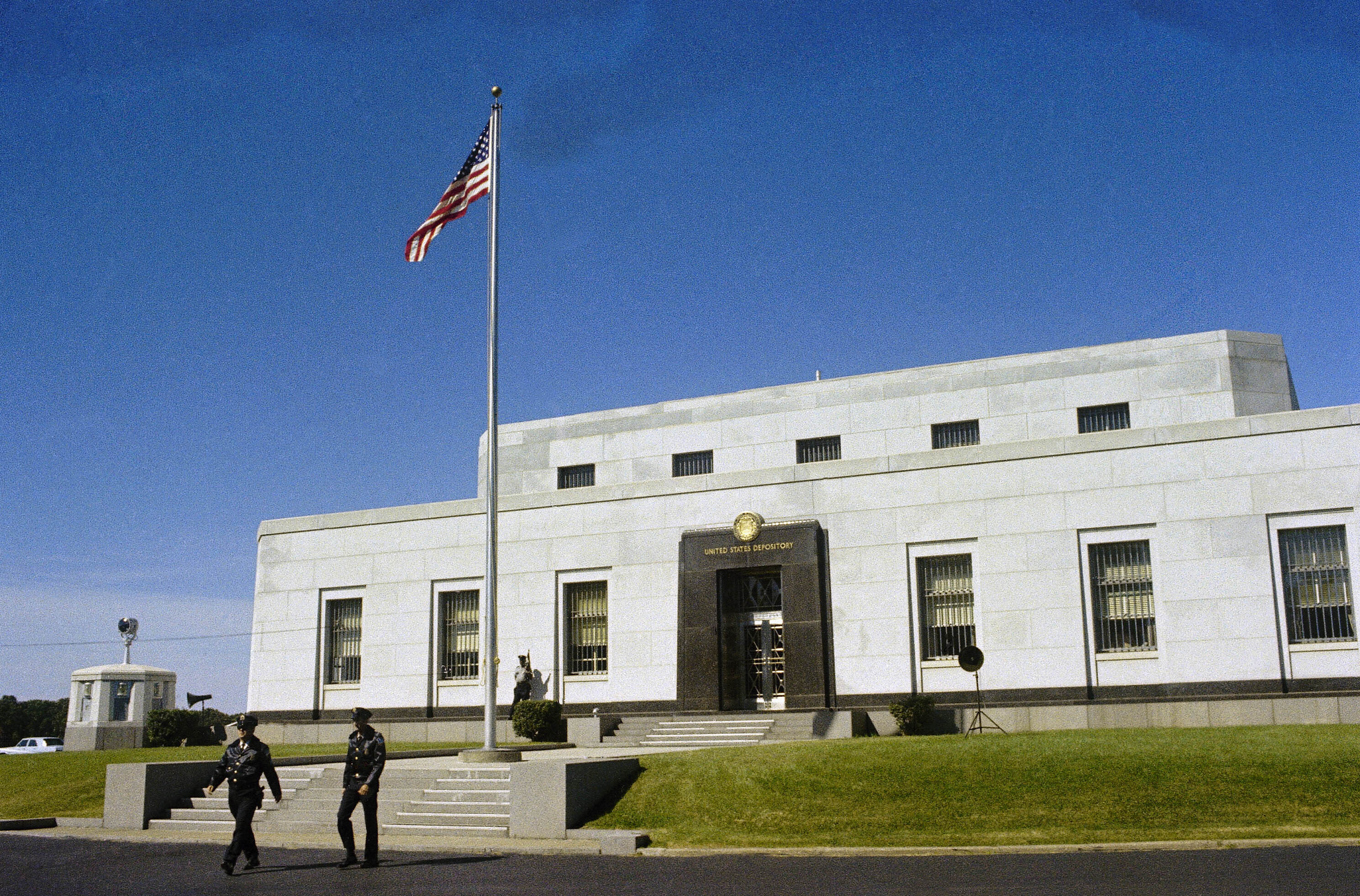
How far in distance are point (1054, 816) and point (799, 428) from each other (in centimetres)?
2381

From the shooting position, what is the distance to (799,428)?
4109 centimetres

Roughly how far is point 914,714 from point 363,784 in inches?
637

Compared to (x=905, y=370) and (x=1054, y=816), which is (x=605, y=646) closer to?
(x=905, y=370)

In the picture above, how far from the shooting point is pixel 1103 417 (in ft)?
124

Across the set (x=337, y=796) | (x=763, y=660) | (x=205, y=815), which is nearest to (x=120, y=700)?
(x=205, y=815)

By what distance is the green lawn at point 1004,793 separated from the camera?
17609 mm

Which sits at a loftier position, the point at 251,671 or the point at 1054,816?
the point at 251,671

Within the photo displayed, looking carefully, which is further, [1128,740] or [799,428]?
[799,428]

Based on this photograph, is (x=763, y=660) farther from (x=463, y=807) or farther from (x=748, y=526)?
(x=463, y=807)

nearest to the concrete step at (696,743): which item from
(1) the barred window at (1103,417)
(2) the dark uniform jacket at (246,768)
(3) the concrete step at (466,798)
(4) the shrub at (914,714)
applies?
(4) the shrub at (914,714)

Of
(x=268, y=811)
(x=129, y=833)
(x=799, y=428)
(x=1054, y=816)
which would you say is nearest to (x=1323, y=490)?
(x=1054, y=816)

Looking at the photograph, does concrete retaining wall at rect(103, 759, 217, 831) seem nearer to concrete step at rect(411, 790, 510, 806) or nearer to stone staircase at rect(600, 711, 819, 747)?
concrete step at rect(411, 790, 510, 806)

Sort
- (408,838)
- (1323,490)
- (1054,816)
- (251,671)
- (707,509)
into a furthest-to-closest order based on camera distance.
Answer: (251,671), (707,509), (1323,490), (408,838), (1054,816)

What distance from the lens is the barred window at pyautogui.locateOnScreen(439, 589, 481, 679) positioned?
119 feet
